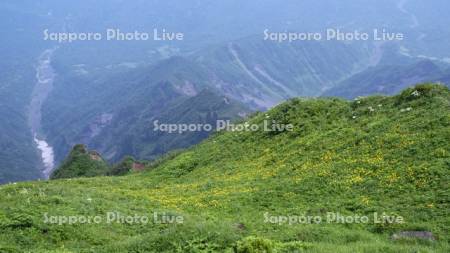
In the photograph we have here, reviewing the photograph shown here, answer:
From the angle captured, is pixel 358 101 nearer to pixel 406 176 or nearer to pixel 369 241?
pixel 406 176

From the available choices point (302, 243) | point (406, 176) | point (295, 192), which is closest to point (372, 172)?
point (406, 176)

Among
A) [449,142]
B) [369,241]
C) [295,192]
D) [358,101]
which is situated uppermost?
[358,101]

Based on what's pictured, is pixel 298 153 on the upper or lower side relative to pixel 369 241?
upper

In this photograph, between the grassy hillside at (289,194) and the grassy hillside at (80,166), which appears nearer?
the grassy hillside at (289,194)

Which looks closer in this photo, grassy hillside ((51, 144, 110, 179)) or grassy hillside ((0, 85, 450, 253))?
grassy hillside ((0, 85, 450, 253))

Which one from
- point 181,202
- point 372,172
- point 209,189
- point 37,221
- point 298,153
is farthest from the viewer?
point 298,153

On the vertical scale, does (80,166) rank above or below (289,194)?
above

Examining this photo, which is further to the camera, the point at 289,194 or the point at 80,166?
the point at 80,166

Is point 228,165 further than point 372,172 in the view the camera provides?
Result: Yes
